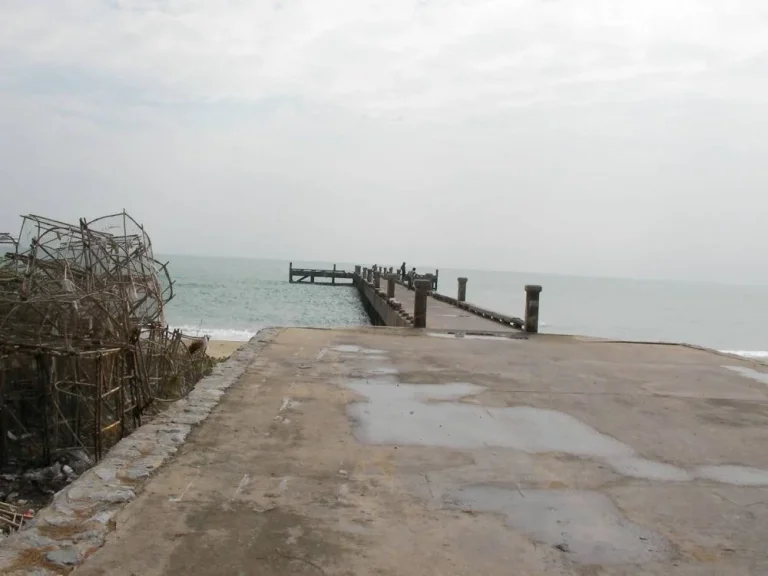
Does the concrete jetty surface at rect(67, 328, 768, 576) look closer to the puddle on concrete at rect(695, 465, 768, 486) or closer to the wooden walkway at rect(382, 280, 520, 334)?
the puddle on concrete at rect(695, 465, 768, 486)

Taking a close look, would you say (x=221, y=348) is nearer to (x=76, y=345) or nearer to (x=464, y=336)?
(x=464, y=336)

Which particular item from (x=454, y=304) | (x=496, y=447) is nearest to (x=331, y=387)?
(x=496, y=447)

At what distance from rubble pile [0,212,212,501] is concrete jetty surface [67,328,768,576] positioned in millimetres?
1491

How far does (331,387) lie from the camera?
6.88 meters

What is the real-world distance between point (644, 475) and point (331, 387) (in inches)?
134

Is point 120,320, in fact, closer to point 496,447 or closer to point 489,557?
point 496,447

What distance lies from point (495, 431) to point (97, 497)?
10.3ft

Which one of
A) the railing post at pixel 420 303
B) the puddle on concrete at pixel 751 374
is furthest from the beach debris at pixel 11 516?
the railing post at pixel 420 303

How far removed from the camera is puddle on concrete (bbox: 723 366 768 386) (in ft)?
27.7

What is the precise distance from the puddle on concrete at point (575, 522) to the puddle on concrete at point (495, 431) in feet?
2.63

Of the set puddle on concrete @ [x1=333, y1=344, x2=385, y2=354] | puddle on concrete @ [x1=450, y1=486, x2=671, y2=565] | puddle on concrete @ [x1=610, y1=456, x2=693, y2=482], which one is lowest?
puddle on concrete @ [x1=450, y1=486, x2=671, y2=565]

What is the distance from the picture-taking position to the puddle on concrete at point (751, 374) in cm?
845

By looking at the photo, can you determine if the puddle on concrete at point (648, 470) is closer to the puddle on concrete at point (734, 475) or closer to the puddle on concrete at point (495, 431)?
the puddle on concrete at point (495, 431)

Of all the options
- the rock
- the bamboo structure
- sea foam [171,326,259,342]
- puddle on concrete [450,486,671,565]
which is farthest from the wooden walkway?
sea foam [171,326,259,342]
